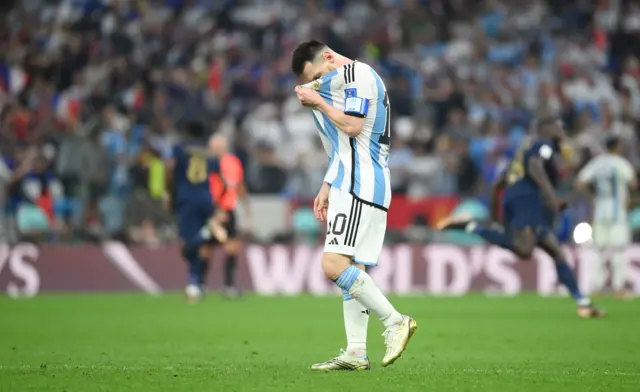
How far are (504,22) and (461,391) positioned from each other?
2007 centimetres

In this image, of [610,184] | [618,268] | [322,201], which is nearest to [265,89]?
[610,184]

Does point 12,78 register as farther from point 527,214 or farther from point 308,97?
point 308,97

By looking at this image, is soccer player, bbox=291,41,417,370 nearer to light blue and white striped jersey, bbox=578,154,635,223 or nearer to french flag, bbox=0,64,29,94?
light blue and white striped jersey, bbox=578,154,635,223

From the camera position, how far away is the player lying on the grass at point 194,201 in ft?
59.9

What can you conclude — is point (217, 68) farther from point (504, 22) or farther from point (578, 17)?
point (578, 17)

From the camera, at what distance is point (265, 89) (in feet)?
82.3

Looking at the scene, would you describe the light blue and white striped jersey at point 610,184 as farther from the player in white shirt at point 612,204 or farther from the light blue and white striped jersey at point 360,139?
the light blue and white striped jersey at point 360,139

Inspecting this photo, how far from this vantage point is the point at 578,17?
26656 millimetres

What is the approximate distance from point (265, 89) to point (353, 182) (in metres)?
16.9

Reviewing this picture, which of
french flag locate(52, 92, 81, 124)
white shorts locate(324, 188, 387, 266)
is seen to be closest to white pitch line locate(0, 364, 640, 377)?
white shorts locate(324, 188, 387, 266)

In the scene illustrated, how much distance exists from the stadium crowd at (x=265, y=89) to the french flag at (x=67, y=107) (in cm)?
5

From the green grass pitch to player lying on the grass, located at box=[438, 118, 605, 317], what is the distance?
681 millimetres

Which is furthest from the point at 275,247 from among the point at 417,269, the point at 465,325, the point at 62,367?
the point at 62,367

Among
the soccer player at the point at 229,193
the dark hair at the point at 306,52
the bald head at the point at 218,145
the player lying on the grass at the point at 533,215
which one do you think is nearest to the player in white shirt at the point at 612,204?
the player lying on the grass at the point at 533,215
